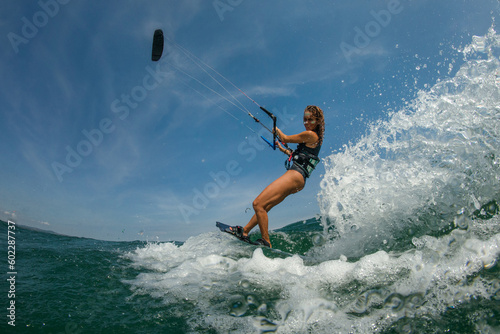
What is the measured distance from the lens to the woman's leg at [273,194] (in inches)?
211

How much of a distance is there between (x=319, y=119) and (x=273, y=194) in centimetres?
184

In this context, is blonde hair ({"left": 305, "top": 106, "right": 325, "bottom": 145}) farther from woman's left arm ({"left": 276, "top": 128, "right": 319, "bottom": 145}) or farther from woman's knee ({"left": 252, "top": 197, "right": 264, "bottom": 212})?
woman's knee ({"left": 252, "top": 197, "right": 264, "bottom": 212})

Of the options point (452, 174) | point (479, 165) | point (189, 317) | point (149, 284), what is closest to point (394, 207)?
point (452, 174)

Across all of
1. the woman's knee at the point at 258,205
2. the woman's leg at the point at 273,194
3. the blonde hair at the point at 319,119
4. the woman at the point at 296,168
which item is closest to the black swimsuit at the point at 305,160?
the woman at the point at 296,168

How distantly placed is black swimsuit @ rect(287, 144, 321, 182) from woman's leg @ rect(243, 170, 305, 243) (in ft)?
0.39

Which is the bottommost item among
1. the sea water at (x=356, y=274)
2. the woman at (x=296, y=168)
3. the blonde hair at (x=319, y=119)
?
the sea water at (x=356, y=274)

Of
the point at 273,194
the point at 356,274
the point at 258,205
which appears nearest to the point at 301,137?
the point at 273,194

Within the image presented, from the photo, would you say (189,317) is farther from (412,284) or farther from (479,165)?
(479,165)

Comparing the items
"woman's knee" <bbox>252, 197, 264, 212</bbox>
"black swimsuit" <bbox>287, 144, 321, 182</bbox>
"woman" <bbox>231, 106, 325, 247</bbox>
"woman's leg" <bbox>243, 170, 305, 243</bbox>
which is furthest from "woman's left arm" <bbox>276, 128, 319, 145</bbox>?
"woman's knee" <bbox>252, 197, 264, 212</bbox>

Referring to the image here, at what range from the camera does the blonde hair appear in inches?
215

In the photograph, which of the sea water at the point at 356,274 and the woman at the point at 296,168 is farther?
the woman at the point at 296,168

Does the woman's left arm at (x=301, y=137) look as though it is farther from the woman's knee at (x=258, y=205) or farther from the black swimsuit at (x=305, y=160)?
the woman's knee at (x=258, y=205)

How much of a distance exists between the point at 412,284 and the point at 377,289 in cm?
31

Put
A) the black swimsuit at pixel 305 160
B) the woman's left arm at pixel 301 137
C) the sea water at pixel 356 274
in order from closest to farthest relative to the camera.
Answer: the sea water at pixel 356 274 < the woman's left arm at pixel 301 137 < the black swimsuit at pixel 305 160
